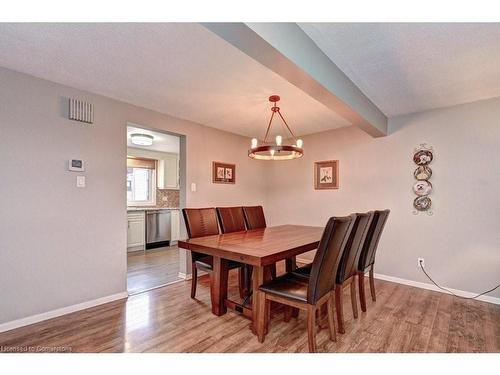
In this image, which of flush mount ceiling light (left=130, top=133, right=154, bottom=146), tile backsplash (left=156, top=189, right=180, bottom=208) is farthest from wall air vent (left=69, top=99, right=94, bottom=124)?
tile backsplash (left=156, top=189, right=180, bottom=208)

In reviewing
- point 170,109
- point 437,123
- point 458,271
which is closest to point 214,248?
point 170,109

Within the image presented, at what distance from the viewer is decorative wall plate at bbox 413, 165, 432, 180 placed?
3078mm

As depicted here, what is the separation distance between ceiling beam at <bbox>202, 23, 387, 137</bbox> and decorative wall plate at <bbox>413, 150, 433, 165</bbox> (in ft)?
3.66

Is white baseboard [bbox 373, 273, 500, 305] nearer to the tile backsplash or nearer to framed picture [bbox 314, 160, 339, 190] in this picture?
framed picture [bbox 314, 160, 339, 190]

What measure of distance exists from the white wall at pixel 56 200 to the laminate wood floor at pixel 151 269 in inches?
16.4

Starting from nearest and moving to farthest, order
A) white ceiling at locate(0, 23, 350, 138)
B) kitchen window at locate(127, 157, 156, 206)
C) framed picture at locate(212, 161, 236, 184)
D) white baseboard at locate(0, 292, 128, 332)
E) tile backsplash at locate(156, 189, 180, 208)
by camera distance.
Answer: white ceiling at locate(0, 23, 350, 138), white baseboard at locate(0, 292, 128, 332), framed picture at locate(212, 161, 236, 184), kitchen window at locate(127, 157, 156, 206), tile backsplash at locate(156, 189, 180, 208)

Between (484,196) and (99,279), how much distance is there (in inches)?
168

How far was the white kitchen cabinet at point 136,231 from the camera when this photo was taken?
16.1ft

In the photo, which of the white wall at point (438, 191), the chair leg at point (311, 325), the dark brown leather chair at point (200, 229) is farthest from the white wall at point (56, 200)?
the white wall at point (438, 191)

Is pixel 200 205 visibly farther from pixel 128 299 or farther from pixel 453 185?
pixel 453 185

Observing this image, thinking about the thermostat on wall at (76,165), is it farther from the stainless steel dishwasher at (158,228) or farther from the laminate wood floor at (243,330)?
the stainless steel dishwasher at (158,228)

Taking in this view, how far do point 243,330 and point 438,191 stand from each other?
9.10 ft
